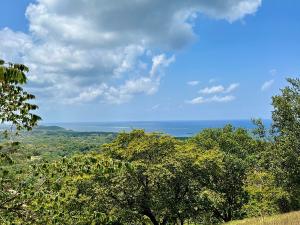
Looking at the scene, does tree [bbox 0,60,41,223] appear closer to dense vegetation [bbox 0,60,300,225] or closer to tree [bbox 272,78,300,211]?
dense vegetation [bbox 0,60,300,225]

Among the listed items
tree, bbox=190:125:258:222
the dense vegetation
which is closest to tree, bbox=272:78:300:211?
the dense vegetation

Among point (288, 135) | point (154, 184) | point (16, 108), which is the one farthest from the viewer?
point (154, 184)

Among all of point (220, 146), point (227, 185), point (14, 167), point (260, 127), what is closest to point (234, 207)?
Result: point (227, 185)

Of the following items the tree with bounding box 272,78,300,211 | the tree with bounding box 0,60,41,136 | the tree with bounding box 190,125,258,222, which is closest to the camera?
the tree with bounding box 0,60,41,136

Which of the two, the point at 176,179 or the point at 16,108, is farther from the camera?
the point at 176,179

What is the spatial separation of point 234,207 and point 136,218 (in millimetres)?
18360

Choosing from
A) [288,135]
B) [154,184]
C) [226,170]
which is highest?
[288,135]

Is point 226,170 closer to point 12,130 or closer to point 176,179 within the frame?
point 176,179

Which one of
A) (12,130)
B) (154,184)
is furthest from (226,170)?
(12,130)

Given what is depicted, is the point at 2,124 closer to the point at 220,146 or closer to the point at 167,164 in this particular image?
the point at 167,164

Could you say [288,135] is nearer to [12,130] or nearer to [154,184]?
[154,184]

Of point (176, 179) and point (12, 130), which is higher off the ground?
point (12, 130)

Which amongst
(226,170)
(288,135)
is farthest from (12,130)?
(226,170)

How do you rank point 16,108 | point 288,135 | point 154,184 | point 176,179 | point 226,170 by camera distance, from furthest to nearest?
point 226,170 < point 176,179 < point 154,184 < point 288,135 < point 16,108
